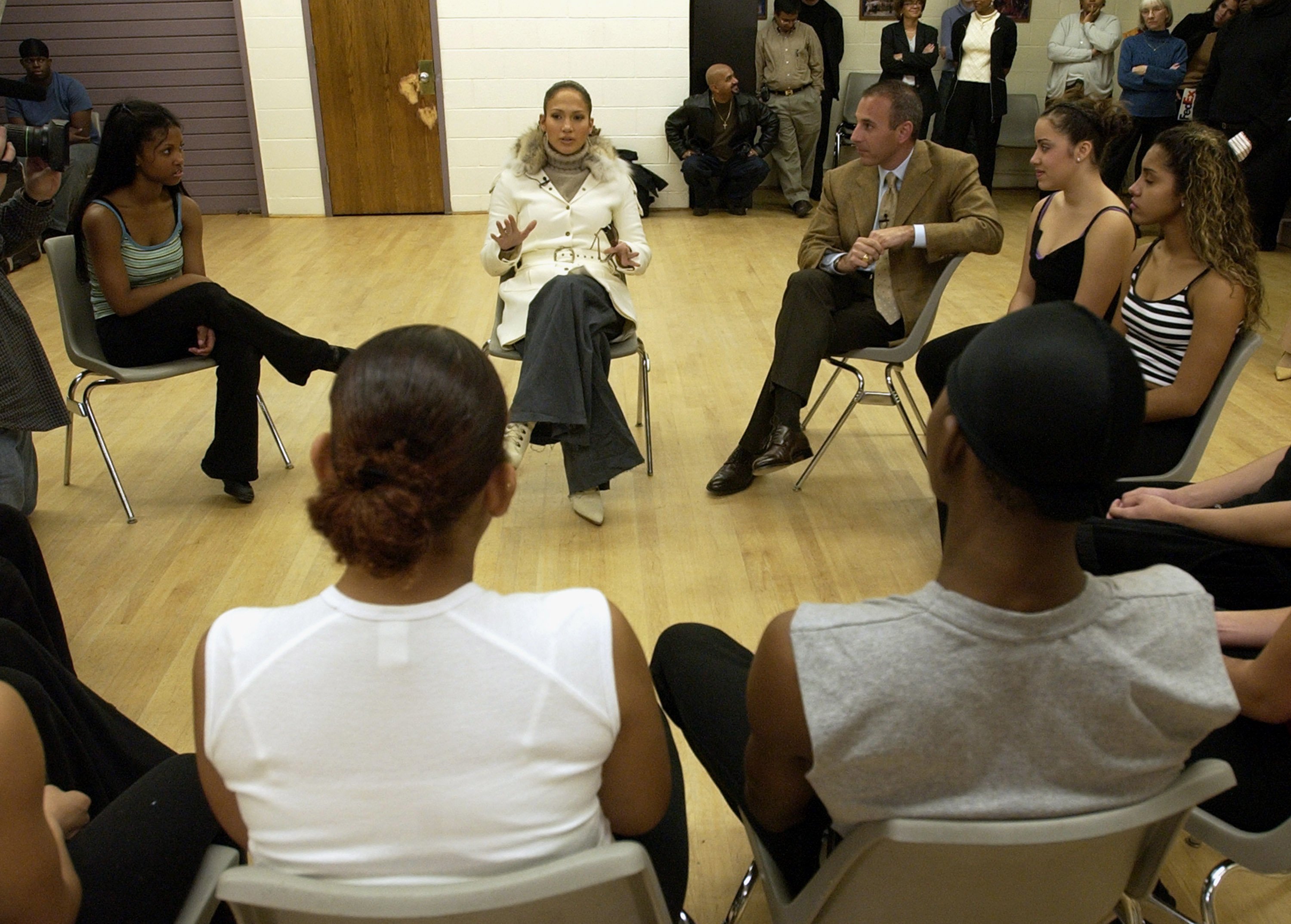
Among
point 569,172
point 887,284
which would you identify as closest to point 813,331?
point 887,284

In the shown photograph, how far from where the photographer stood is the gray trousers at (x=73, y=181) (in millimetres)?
6316

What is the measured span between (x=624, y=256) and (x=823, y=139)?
563cm

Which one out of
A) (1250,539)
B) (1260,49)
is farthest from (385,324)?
(1260,49)

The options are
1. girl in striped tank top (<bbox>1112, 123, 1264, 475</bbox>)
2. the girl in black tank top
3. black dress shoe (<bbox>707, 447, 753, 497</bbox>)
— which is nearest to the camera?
girl in striped tank top (<bbox>1112, 123, 1264, 475</bbox>)

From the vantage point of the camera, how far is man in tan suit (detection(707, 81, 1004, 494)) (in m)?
3.09

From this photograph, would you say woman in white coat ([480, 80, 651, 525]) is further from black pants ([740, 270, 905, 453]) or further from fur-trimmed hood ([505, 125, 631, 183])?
black pants ([740, 270, 905, 453])

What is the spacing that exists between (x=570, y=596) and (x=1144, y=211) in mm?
1996

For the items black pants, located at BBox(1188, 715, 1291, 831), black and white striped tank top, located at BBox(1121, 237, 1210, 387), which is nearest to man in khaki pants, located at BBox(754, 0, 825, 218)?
black and white striped tank top, located at BBox(1121, 237, 1210, 387)

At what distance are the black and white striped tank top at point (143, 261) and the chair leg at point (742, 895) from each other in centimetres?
251

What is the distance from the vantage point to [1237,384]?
4223 millimetres

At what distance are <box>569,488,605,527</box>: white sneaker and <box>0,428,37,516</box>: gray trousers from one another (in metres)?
1.46

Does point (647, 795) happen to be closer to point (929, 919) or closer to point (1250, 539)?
point (929, 919)

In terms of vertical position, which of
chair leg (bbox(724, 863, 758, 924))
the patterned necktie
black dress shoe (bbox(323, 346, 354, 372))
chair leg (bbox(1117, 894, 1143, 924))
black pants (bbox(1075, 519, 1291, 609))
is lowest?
chair leg (bbox(724, 863, 758, 924))

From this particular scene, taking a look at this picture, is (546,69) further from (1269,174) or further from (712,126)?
(1269,174)
